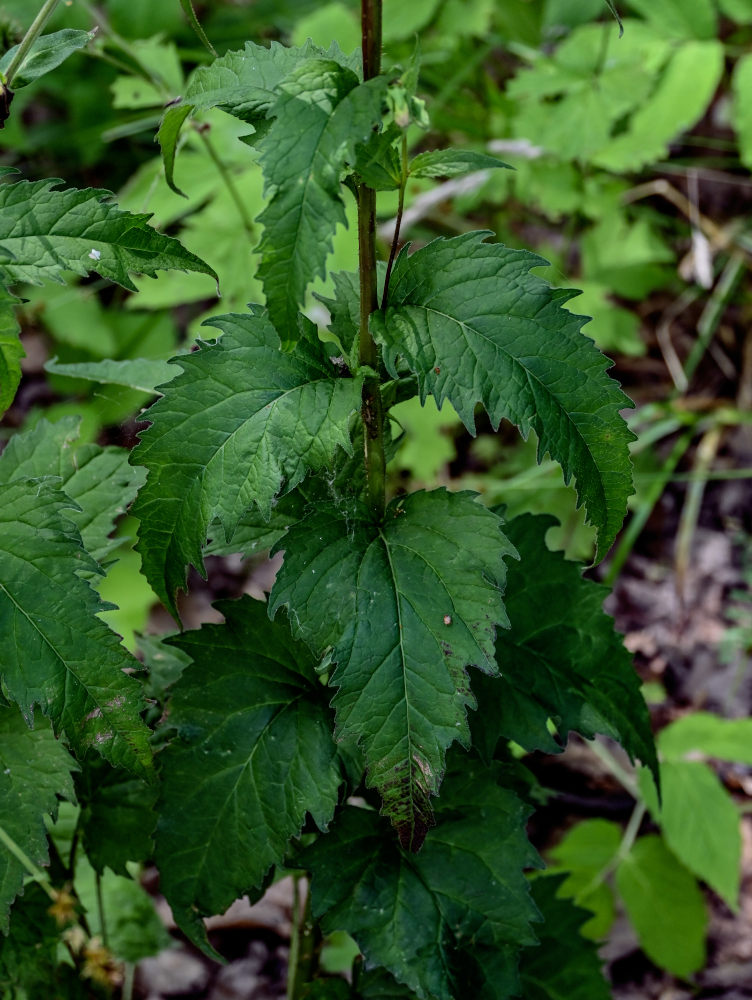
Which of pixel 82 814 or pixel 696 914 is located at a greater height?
pixel 82 814

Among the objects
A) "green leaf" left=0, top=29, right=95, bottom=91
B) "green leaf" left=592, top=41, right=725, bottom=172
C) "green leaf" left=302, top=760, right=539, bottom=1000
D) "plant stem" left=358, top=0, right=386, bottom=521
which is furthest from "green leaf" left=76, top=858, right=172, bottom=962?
"green leaf" left=592, top=41, right=725, bottom=172

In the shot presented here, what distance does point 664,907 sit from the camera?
2.20 meters

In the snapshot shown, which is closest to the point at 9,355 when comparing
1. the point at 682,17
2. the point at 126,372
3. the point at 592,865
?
the point at 126,372

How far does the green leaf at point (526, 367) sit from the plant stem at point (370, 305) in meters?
0.07

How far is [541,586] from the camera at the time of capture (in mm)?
1419

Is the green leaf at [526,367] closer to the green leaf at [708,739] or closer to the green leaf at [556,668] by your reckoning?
the green leaf at [556,668]

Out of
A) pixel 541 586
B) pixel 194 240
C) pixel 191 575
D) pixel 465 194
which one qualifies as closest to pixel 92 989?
pixel 541 586

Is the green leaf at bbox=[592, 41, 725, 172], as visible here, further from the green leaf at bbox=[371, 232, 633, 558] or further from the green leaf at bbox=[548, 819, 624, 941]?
the green leaf at bbox=[371, 232, 633, 558]

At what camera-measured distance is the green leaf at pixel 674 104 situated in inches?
119

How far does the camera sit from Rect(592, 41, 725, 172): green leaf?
3029 millimetres

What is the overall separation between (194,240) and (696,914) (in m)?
2.30

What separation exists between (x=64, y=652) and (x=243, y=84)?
2.25ft

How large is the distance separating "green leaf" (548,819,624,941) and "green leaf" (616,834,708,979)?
42mm

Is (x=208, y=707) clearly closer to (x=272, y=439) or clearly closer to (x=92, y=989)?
(x=272, y=439)
